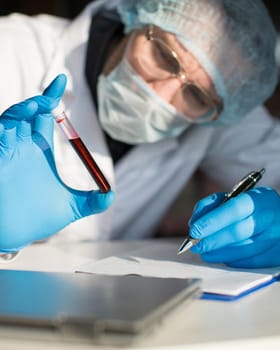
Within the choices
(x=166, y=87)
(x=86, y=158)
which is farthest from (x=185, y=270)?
(x=166, y=87)

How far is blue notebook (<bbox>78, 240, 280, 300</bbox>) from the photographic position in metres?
0.85

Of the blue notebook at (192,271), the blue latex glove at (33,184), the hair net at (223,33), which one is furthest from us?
the hair net at (223,33)

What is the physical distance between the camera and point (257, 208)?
110 centimetres

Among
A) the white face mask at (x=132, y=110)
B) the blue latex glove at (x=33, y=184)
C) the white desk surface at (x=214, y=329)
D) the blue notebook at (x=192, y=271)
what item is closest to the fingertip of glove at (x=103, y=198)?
the blue latex glove at (x=33, y=184)

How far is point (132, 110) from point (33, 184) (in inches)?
17.6

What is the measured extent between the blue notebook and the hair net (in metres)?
0.45

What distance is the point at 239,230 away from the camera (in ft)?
3.50

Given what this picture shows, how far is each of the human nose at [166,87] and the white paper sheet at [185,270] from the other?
1.29ft

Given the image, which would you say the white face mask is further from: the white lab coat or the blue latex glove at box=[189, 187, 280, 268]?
the blue latex glove at box=[189, 187, 280, 268]

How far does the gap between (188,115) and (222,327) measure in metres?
0.79

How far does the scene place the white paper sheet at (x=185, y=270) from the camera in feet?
2.89

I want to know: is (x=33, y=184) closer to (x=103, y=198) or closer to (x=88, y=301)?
(x=103, y=198)

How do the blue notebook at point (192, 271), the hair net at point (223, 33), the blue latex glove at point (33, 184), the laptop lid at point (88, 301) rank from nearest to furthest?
the laptop lid at point (88, 301)
the blue notebook at point (192, 271)
the blue latex glove at point (33, 184)
the hair net at point (223, 33)

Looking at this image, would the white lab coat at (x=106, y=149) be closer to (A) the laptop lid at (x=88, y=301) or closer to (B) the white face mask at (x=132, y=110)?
(B) the white face mask at (x=132, y=110)
